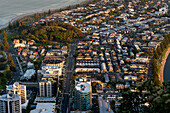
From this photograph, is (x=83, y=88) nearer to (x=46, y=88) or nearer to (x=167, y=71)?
(x=46, y=88)

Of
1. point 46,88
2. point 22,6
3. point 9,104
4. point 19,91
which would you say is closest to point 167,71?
point 46,88

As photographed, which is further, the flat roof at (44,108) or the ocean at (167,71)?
the ocean at (167,71)

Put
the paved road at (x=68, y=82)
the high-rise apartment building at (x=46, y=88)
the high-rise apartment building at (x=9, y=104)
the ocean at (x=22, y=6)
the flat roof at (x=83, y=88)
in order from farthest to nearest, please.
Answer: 1. the ocean at (x=22, y=6)
2. the high-rise apartment building at (x=46, y=88)
3. the paved road at (x=68, y=82)
4. the flat roof at (x=83, y=88)
5. the high-rise apartment building at (x=9, y=104)

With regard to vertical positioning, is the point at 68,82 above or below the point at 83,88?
below

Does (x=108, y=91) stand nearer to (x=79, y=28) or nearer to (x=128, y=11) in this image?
(x=79, y=28)

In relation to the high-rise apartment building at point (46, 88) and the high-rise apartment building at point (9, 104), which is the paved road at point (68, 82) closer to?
the high-rise apartment building at point (46, 88)

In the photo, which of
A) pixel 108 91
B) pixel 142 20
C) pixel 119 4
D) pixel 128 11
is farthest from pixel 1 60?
pixel 119 4

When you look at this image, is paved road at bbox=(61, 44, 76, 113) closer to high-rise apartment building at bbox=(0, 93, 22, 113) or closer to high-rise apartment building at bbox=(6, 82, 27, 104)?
high-rise apartment building at bbox=(6, 82, 27, 104)

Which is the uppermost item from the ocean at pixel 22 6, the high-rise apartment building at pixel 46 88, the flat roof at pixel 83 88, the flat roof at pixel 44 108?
the ocean at pixel 22 6

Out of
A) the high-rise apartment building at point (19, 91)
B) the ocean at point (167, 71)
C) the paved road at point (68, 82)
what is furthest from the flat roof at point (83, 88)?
the ocean at point (167, 71)
